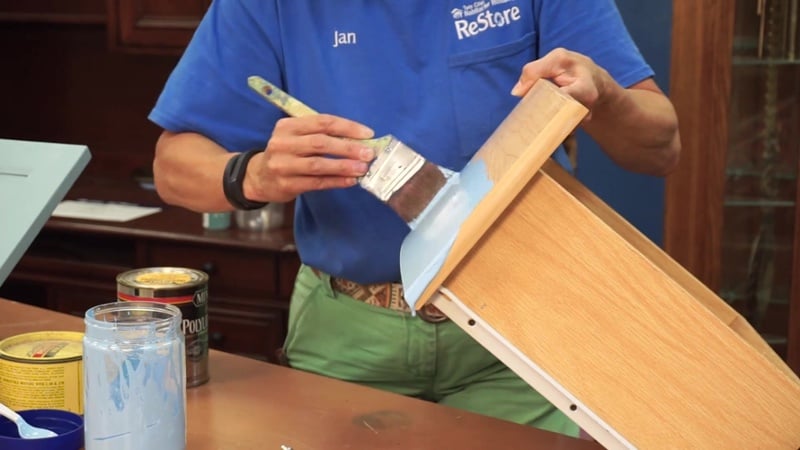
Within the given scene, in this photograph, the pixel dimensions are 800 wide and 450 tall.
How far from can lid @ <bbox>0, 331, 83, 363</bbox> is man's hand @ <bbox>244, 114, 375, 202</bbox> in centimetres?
29

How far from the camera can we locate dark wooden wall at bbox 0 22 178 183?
3.45 m

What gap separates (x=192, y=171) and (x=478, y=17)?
→ 1.42 ft

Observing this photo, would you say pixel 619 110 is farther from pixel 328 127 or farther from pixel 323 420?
pixel 323 420

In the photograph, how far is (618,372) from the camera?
0.99 metres

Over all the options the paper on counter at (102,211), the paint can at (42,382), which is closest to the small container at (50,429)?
the paint can at (42,382)

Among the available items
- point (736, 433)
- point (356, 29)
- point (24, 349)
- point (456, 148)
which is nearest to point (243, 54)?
point (356, 29)

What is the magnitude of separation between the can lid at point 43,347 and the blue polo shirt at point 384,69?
356mm

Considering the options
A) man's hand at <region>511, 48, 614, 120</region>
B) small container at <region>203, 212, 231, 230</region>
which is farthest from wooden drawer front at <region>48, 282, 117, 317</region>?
man's hand at <region>511, 48, 614, 120</region>

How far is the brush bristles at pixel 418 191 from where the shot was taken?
110 cm

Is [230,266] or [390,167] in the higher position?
[390,167]

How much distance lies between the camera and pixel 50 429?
1.13 metres

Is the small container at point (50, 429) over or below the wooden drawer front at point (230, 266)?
over

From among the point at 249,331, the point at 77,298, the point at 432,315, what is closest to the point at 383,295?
the point at 432,315

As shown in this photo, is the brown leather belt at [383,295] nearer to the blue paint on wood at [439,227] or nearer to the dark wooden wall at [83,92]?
the blue paint on wood at [439,227]
